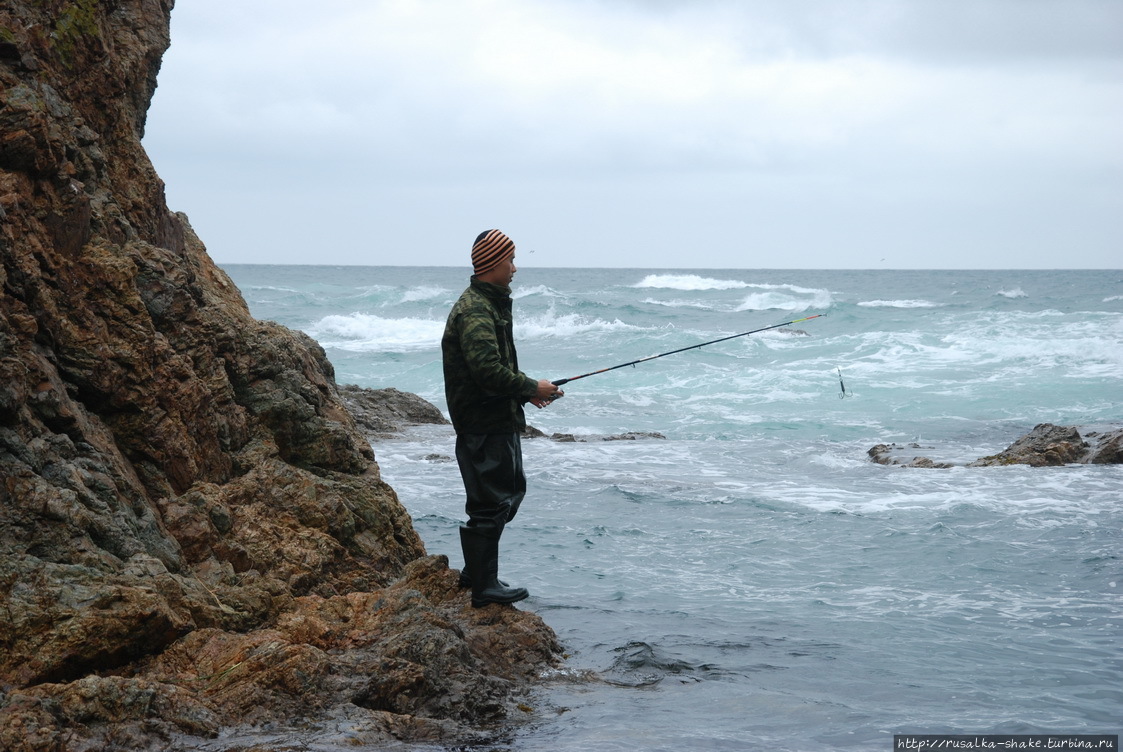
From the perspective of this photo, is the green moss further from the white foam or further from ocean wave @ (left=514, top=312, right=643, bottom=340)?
the white foam

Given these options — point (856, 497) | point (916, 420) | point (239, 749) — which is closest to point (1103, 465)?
point (856, 497)

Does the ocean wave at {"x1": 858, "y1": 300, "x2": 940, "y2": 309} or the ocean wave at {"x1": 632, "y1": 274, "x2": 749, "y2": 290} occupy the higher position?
the ocean wave at {"x1": 632, "y1": 274, "x2": 749, "y2": 290}

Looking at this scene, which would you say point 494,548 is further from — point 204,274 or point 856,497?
point 856,497

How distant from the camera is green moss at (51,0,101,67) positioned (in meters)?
4.62

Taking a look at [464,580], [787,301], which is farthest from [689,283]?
[464,580]

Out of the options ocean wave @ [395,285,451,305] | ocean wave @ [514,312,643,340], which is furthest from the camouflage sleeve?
ocean wave @ [395,285,451,305]

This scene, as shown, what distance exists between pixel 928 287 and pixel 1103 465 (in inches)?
2364

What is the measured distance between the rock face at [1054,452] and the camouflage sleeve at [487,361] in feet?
29.3

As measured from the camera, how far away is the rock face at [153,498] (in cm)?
322

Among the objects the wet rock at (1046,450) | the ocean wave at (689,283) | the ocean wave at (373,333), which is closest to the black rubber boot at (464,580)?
the wet rock at (1046,450)

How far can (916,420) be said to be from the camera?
1817 cm

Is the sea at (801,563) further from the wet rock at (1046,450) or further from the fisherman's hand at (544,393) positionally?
the fisherman's hand at (544,393)

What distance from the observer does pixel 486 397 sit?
4445 millimetres

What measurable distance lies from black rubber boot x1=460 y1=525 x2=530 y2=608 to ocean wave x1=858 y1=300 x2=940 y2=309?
46129mm
